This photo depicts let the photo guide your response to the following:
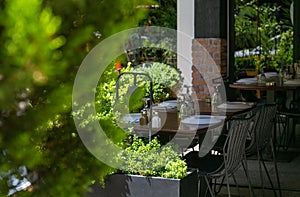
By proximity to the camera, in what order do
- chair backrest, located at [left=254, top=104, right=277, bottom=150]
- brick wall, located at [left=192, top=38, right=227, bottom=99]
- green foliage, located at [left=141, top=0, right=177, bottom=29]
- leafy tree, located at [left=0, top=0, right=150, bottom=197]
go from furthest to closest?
green foliage, located at [left=141, top=0, right=177, bottom=29] → brick wall, located at [left=192, top=38, right=227, bottom=99] → chair backrest, located at [left=254, top=104, right=277, bottom=150] → leafy tree, located at [left=0, top=0, right=150, bottom=197]

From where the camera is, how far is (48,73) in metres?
0.96

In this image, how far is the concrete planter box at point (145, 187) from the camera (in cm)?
340

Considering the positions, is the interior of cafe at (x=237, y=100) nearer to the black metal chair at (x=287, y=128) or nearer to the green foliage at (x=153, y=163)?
the black metal chair at (x=287, y=128)

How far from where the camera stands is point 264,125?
533 cm

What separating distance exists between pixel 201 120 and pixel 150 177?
1.33 m

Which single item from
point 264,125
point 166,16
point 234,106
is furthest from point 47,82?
point 166,16

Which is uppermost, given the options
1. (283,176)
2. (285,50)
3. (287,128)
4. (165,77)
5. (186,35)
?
(186,35)

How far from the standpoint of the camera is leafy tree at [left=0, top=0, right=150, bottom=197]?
3.04 feet

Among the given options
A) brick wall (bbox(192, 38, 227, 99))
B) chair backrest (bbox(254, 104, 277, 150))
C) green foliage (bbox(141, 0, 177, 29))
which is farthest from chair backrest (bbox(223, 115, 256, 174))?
green foliage (bbox(141, 0, 177, 29))

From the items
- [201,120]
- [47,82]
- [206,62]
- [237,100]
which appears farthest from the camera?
[206,62]

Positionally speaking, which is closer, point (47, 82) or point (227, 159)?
point (47, 82)

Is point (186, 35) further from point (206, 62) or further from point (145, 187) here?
point (145, 187)

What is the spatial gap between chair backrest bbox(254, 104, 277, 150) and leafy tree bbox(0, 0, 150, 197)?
13.4ft

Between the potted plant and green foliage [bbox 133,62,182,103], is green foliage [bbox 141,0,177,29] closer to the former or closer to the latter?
Answer: green foliage [bbox 133,62,182,103]
